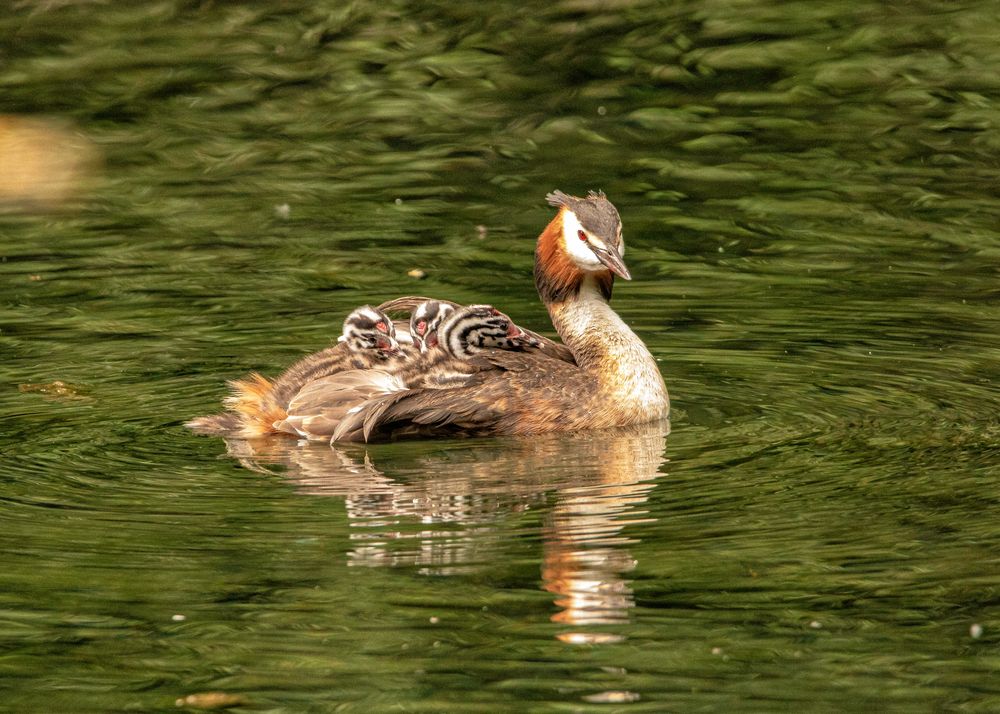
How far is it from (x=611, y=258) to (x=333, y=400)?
5.08ft

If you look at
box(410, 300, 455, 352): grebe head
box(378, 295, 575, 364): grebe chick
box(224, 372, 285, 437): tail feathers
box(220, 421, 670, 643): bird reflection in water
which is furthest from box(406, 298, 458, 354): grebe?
box(224, 372, 285, 437): tail feathers

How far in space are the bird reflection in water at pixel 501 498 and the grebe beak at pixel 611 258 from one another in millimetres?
778

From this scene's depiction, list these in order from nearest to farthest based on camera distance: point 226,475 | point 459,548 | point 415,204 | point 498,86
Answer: point 459,548 < point 226,475 < point 415,204 < point 498,86

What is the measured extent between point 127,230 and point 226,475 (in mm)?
5476

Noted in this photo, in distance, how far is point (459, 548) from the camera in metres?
7.68

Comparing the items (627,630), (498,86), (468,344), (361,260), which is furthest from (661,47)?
(627,630)

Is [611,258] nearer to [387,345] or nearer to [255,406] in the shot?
[387,345]

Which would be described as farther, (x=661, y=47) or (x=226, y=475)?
(x=661, y=47)

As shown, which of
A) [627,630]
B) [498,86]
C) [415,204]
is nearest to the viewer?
[627,630]

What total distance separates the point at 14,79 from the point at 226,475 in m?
9.46

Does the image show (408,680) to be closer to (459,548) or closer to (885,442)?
(459,548)

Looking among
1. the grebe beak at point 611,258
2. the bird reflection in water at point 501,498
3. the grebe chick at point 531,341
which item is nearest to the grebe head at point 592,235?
the grebe beak at point 611,258

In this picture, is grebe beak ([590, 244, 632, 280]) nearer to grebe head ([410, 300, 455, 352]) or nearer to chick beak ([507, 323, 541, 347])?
chick beak ([507, 323, 541, 347])

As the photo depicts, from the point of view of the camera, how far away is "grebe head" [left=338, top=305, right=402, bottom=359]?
31.7ft
